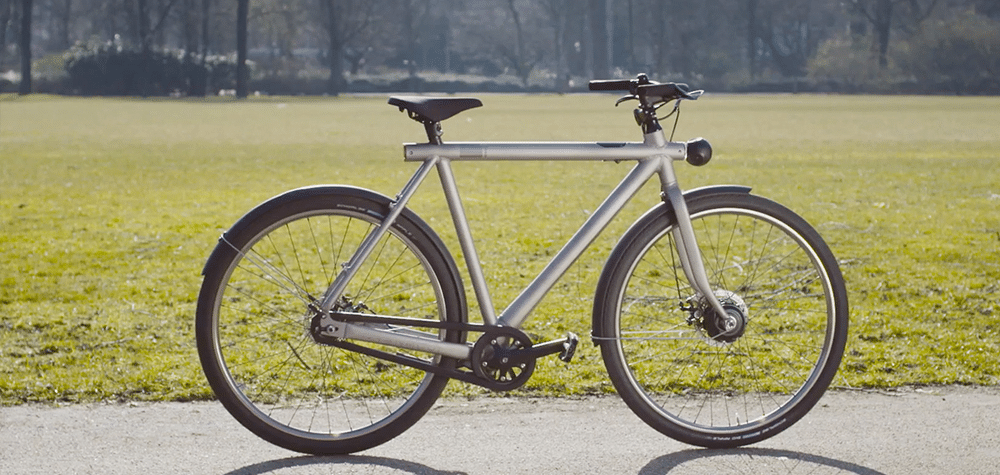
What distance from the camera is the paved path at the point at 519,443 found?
13.8ft

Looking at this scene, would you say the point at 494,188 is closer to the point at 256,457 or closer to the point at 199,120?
the point at 256,457

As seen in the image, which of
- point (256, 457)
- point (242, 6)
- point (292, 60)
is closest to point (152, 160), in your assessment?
point (256, 457)

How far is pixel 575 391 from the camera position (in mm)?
5301

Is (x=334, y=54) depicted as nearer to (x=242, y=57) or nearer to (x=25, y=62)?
(x=242, y=57)

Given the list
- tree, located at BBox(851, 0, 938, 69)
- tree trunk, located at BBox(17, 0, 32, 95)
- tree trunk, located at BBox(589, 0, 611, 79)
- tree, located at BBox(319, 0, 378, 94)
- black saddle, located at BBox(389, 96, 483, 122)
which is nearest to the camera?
black saddle, located at BBox(389, 96, 483, 122)

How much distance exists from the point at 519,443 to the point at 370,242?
891 mm

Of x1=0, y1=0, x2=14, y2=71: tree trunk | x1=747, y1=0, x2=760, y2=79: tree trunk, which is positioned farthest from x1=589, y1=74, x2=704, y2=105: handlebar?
x1=747, y1=0, x2=760, y2=79: tree trunk

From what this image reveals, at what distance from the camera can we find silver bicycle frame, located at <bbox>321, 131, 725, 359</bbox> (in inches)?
163

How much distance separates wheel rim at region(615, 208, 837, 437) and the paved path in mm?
160

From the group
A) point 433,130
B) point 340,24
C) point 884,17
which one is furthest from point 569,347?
point 340,24

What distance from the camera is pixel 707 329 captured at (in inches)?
173

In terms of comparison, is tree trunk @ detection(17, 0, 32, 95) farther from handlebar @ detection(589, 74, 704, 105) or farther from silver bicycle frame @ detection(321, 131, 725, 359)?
handlebar @ detection(589, 74, 704, 105)

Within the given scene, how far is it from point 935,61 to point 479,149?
8330cm

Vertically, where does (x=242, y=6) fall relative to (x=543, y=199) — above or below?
above
